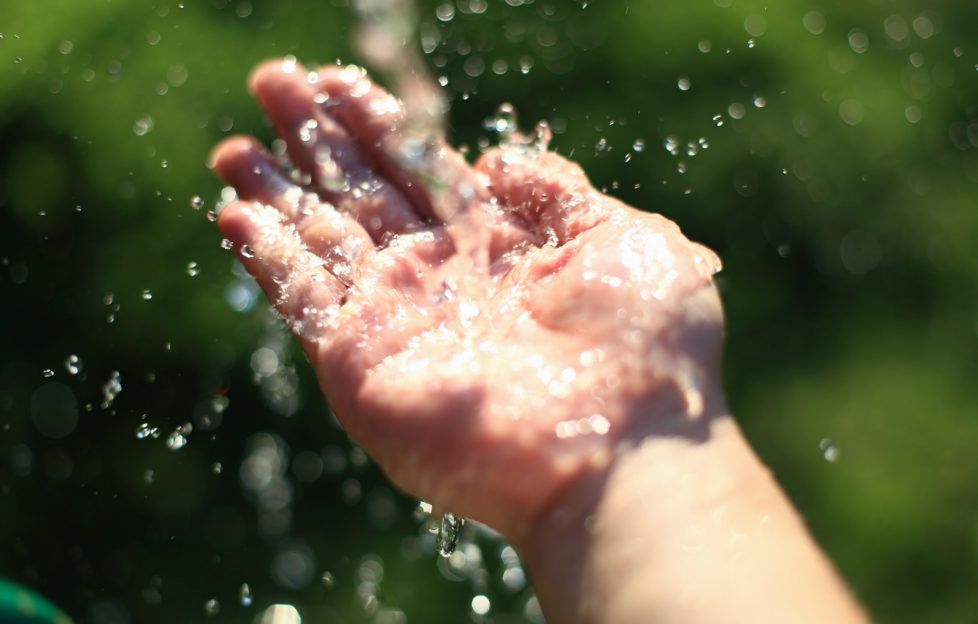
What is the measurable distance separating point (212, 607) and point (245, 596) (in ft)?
0.30

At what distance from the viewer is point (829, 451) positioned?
271cm

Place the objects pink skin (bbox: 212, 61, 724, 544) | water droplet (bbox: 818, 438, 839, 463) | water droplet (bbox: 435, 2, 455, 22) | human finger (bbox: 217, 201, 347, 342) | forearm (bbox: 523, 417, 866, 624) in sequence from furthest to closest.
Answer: water droplet (bbox: 435, 2, 455, 22) → water droplet (bbox: 818, 438, 839, 463) → human finger (bbox: 217, 201, 347, 342) → pink skin (bbox: 212, 61, 724, 544) → forearm (bbox: 523, 417, 866, 624)

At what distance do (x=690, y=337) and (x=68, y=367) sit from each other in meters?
2.01

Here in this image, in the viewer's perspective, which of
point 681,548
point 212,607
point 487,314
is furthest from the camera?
point 212,607

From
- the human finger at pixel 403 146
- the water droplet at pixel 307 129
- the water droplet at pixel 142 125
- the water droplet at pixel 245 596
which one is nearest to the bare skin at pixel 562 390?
the human finger at pixel 403 146

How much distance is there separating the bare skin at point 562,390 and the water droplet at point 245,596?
3.77 feet

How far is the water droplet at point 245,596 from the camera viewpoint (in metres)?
2.56

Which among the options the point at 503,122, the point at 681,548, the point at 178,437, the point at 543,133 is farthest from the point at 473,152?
the point at 681,548

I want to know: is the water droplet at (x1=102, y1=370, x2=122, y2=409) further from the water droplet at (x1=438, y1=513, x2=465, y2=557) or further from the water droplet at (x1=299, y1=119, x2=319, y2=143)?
the water droplet at (x1=438, y1=513, x2=465, y2=557)

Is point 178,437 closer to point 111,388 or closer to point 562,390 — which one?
point 111,388

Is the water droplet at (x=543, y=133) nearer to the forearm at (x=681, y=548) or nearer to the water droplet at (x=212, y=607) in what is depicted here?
the forearm at (x=681, y=548)

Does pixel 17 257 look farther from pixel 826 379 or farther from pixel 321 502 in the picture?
pixel 826 379

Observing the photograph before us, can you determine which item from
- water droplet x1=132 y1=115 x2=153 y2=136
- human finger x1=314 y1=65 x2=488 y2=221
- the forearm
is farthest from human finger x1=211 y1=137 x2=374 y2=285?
water droplet x1=132 y1=115 x2=153 y2=136

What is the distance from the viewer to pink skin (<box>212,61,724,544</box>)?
1543mm
